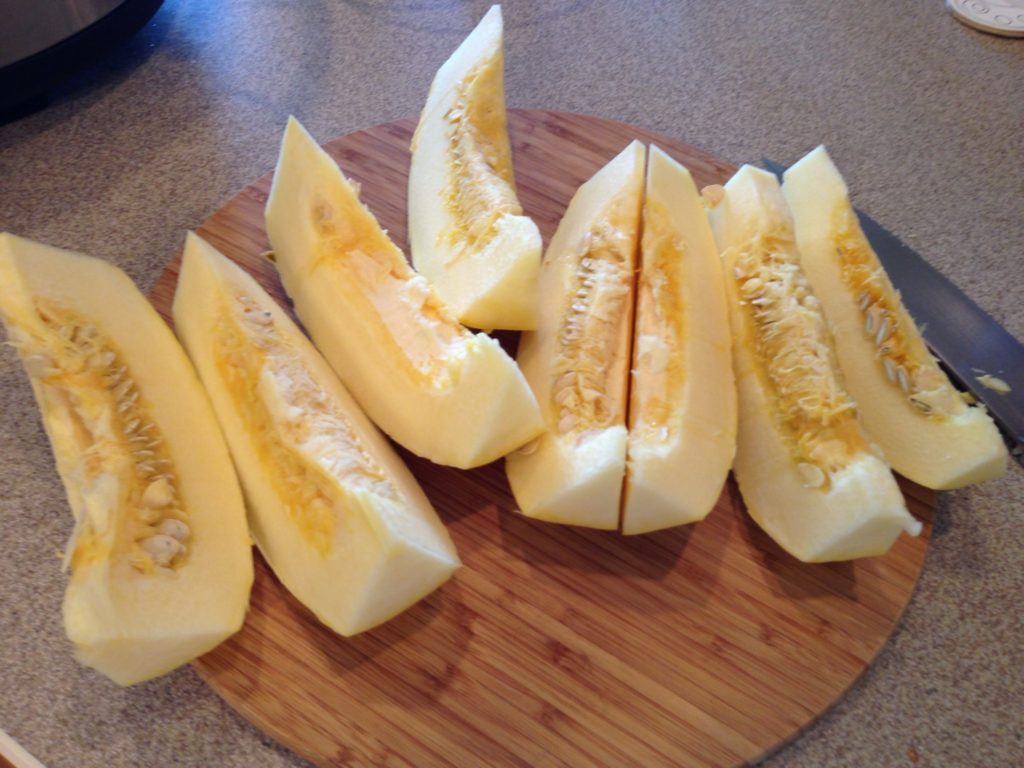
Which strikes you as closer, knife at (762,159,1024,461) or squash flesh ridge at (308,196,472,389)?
squash flesh ridge at (308,196,472,389)

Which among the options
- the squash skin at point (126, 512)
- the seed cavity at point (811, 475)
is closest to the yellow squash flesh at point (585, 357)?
the seed cavity at point (811, 475)

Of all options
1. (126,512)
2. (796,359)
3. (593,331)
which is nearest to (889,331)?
(796,359)

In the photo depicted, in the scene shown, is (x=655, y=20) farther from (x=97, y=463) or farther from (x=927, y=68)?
(x=97, y=463)

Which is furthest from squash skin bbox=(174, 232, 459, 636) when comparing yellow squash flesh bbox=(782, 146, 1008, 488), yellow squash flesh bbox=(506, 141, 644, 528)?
yellow squash flesh bbox=(782, 146, 1008, 488)

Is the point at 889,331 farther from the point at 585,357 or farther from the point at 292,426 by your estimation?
the point at 292,426

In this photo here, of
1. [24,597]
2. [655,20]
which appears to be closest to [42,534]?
[24,597]

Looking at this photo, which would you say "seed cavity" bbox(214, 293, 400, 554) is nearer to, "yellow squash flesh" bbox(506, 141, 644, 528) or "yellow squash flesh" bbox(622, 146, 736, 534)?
"yellow squash flesh" bbox(506, 141, 644, 528)

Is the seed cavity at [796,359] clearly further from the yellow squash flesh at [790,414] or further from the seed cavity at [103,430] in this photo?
the seed cavity at [103,430]
